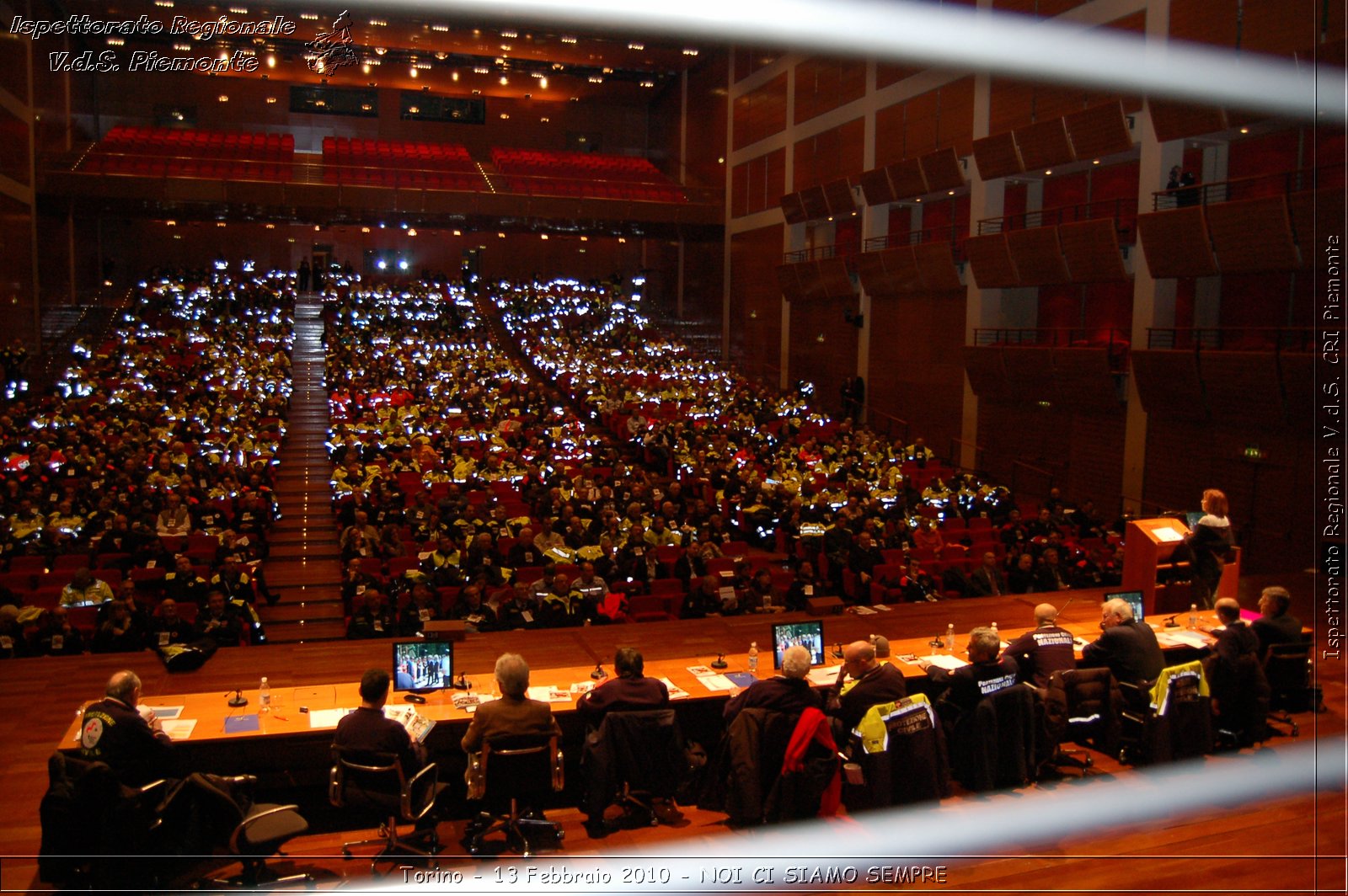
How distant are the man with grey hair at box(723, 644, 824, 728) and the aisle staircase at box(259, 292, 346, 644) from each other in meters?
5.95

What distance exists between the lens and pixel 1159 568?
25.1ft

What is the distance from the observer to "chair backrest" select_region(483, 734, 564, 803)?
14.9 feet

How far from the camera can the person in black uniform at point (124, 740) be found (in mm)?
4105

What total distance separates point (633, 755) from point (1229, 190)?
11.8m

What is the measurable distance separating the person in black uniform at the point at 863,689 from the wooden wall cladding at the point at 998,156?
1205 cm

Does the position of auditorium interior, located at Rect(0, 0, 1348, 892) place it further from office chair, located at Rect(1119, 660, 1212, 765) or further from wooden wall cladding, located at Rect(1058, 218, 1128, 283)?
office chair, located at Rect(1119, 660, 1212, 765)

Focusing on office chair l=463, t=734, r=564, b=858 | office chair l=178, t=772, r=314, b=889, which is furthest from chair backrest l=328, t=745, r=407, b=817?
office chair l=463, t=734, r=564, b=858

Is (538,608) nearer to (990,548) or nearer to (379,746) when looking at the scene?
(379,746)

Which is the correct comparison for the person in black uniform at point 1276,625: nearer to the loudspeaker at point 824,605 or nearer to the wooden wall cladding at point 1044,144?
the loudspeaker at point 824,605

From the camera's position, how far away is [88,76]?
2794 cm

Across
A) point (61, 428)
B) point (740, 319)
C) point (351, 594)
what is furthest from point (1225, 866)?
point (740, 319)

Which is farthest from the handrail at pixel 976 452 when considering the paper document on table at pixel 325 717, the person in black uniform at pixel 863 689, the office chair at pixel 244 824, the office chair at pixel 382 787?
the office chair at pixel 244 824

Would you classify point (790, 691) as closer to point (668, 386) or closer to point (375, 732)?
point (375, 732)

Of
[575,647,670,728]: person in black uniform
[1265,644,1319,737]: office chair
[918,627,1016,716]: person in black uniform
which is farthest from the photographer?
[1265,644,1319,737]: office chair
